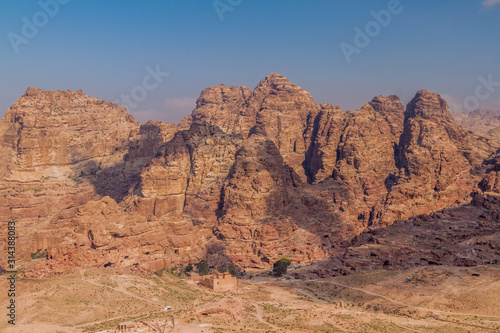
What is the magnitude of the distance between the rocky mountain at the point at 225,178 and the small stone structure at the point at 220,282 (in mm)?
13926

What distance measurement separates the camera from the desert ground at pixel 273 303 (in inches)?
2044

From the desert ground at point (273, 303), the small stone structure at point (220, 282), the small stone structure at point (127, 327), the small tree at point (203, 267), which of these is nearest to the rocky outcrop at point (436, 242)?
the desert ground at point (273, 303)

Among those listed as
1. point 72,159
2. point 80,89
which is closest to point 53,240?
point 72,159

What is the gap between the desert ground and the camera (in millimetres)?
51906

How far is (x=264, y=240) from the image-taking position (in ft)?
344

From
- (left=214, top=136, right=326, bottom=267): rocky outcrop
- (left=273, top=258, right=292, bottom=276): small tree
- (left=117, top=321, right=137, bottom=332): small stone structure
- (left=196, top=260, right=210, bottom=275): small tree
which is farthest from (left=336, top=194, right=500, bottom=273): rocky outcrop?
(left=117, top=321, right=137, bottom=332): small stone structure

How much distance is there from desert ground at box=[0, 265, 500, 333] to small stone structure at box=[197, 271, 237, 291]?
1.47 metres

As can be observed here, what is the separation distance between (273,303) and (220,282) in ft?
35.2

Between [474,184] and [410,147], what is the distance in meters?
20.8

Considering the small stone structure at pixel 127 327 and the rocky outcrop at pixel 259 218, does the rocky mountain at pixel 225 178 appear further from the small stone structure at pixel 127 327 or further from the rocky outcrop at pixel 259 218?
the small stone structure at pixel 127 327

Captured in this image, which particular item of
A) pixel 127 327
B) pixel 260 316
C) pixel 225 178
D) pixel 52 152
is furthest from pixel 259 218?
pixel 52 152

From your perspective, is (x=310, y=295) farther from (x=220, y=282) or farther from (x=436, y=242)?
(x=436, y=242)

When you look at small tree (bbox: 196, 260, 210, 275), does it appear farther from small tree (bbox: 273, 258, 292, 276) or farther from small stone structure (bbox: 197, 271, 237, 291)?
small tree (bbox: 273, 258, 292, 276)

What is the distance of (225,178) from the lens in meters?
118
